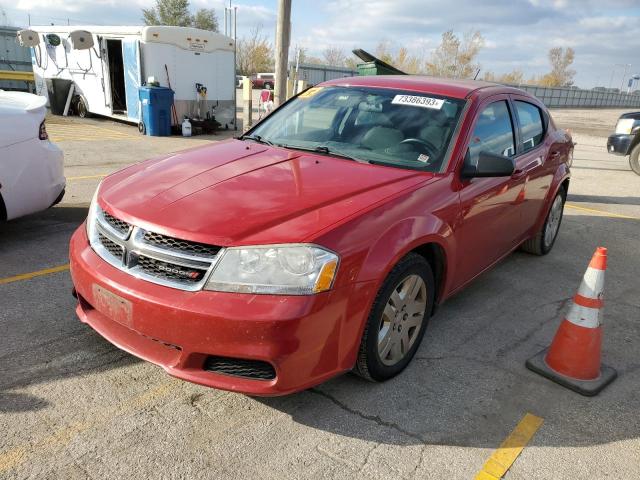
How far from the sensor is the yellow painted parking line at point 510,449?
236cm

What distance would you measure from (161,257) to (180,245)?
106 mm

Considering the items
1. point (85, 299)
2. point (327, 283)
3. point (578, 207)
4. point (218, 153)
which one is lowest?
point (578, 207)

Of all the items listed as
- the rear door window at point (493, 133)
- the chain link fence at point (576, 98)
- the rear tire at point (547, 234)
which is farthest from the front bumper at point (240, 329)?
the chain link fence at point (576, 98)

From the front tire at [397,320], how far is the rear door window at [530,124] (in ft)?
6.65

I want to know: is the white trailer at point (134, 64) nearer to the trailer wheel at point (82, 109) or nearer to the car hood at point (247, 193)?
the trailer wheel at point (82, 109)

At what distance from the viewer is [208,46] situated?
555 inches

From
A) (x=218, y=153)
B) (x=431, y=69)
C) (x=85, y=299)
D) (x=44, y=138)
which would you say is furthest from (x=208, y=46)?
(x=431, y=69)

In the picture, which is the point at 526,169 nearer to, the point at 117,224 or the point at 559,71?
the point at 117,224

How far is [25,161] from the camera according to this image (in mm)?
4473

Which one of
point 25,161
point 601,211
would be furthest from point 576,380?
point 601,211

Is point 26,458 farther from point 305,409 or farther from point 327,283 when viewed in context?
point 327,283

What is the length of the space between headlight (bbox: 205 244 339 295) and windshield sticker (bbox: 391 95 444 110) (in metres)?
1.76

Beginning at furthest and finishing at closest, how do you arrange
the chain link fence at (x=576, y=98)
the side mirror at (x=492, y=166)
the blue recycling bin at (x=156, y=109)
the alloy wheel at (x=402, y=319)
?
1. the chain link fence at (x=576, y=98)
2. the blue recycling bin at (x=156, y=109)
3. the side mirror at (x=492, y=166)
4. the alloy wheel at (x=402, y=319)

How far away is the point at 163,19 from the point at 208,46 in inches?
2338
